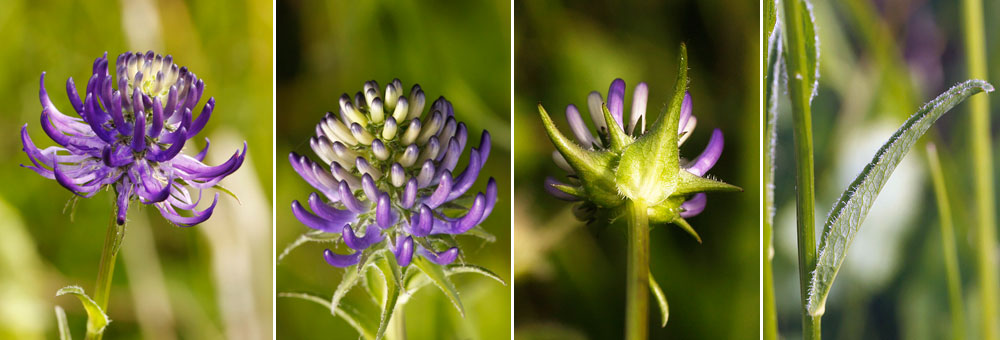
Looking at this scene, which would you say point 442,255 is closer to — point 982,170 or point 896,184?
point 896,184

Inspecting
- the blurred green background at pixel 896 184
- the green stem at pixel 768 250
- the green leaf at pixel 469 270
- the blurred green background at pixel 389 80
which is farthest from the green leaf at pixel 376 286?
the blurred green background at pixel 896 184

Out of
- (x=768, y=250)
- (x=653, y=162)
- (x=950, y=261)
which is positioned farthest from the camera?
(x=950, y=261)

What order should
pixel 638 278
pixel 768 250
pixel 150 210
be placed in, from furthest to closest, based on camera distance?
1. pixel 150 210
2. pixel 768 250
3. pixel 638 278

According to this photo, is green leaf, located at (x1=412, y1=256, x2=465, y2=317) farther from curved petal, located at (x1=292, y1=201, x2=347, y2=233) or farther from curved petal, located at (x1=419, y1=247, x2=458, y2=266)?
curved petal, located at (x1=292, y1=201, x2=347, y2=233)

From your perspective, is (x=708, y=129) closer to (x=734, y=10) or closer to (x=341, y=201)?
(x=734, y=10)

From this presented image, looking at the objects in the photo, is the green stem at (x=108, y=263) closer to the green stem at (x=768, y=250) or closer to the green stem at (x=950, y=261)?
the green stem at (x=768, y=250)

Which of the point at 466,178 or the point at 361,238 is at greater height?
the point at 466,178

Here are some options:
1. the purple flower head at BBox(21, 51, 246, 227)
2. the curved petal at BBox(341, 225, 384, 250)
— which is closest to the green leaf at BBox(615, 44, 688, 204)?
the curved petal at BBox(341, 225, 384, 250)

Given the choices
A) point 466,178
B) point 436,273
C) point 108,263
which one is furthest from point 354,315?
point 108,263
